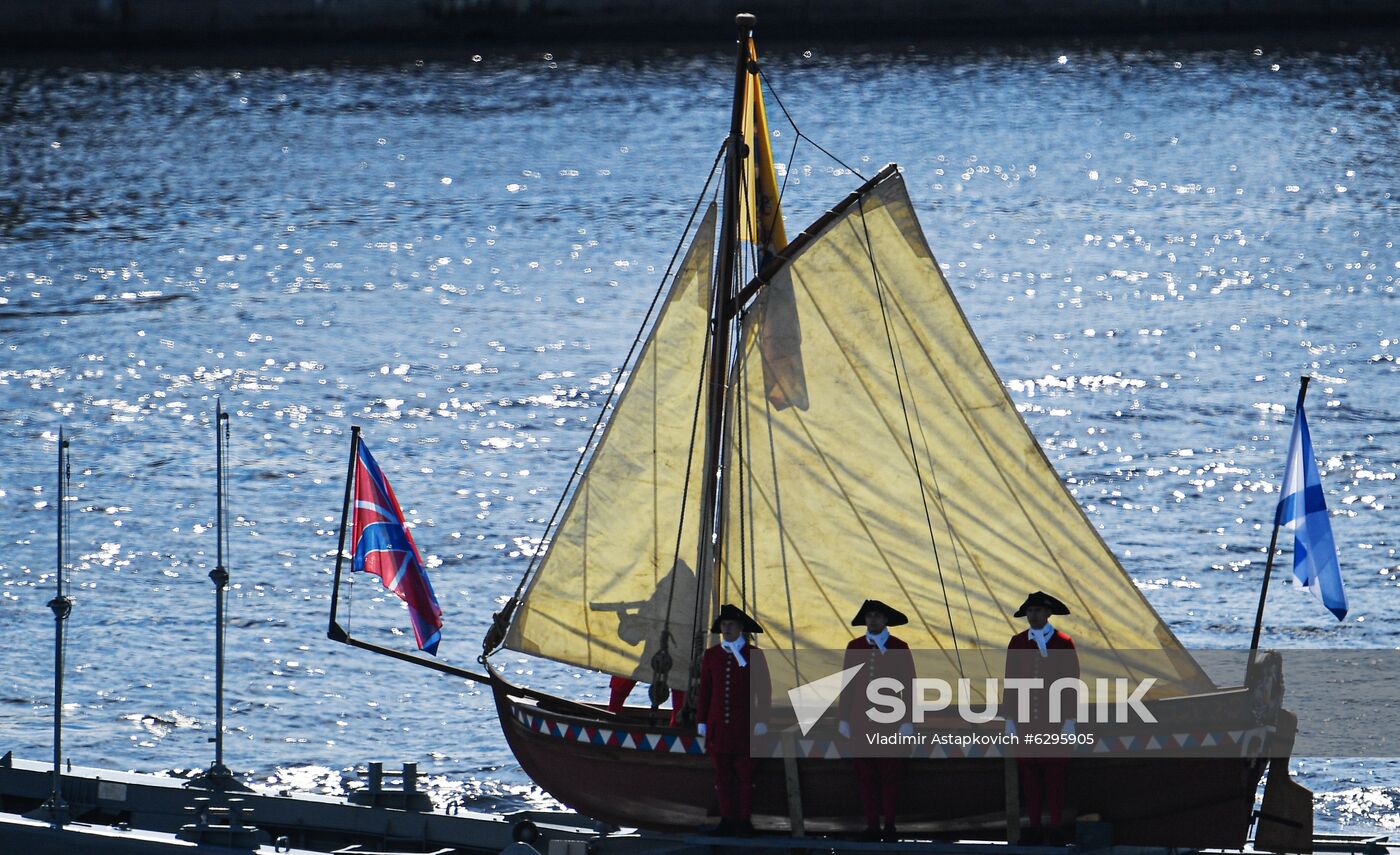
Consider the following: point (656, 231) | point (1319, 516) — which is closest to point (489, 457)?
point (656, 231)

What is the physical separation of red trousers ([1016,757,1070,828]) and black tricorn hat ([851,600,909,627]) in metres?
1.95

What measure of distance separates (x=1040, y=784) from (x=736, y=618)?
354cm

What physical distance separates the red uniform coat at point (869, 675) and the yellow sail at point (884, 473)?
1.33 m

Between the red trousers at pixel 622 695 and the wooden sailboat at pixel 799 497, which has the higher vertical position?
the wooden sailboat at pixel 799 497

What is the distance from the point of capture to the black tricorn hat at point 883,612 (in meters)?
21.7

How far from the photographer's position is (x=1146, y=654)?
22672 mm

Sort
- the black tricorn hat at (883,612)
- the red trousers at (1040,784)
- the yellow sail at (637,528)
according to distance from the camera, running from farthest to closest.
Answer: the yellow sail at (637,528), the black tricorn hat at (883,612), the red trousers at (1040,784)

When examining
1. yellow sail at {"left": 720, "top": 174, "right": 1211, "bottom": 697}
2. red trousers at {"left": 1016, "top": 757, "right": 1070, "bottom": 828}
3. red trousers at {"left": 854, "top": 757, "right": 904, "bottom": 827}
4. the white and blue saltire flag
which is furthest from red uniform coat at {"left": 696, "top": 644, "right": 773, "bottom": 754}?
the white and blue saltire flag

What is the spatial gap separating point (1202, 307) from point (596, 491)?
122 ft

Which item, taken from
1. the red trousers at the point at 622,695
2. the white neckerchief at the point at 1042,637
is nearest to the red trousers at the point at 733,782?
the red trousers at the point at 622,695

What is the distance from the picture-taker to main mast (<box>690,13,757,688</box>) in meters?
22.9

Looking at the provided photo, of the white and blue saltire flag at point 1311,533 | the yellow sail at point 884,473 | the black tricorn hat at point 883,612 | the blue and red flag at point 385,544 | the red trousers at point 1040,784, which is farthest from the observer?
the blue and red flag at point 385,544

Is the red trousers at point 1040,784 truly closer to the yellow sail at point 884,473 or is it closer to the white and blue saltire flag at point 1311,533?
the yellow sail at point 884,473

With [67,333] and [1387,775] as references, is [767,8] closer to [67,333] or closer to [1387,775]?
[67,333]
